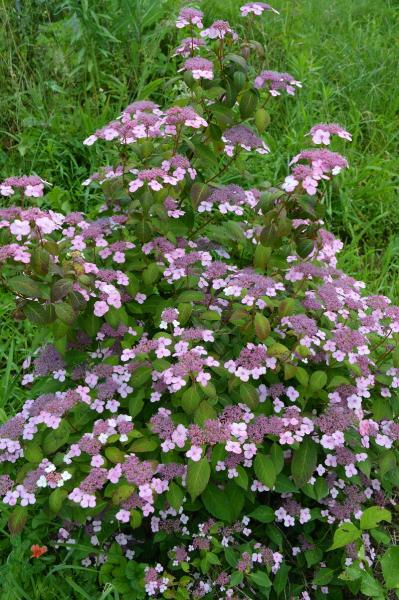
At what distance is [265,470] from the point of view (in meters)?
1.65

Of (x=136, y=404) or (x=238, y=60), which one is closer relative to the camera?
(x=136, y=404)

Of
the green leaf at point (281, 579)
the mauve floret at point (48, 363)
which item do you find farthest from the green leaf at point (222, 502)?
the mauve floret at point (48, 363)

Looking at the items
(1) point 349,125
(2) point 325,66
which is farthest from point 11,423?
(2) point 325,66

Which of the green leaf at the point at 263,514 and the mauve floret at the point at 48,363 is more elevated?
the mauve floret at the point at 48,363

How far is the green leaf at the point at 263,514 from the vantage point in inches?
70.6

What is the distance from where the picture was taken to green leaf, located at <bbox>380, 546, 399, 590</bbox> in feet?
4.39

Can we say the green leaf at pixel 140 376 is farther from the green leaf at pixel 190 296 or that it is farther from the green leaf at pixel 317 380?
the green leaf at pixel 317 380

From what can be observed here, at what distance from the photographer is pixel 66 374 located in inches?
74.2

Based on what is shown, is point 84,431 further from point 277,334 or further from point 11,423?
point 277,334

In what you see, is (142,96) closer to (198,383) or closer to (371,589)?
(198,383)

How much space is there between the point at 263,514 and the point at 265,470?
0.22 m

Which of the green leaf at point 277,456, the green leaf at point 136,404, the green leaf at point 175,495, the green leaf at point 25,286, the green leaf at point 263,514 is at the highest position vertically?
the green leaf at point 25,286

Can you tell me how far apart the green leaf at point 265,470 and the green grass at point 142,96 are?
4.70 feet

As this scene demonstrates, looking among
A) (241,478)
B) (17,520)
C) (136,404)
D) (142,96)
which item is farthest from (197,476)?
(142,96)
